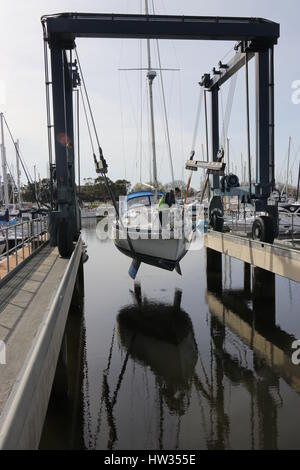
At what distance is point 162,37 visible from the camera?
12422 millimetres

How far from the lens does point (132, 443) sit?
6266 millimetres

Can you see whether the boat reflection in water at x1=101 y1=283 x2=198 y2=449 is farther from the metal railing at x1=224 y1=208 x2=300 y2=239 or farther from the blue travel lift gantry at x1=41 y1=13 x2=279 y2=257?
the metal railing at x1=224 y1=208 x2=300 y2=239

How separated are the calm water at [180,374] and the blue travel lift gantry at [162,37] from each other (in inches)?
111

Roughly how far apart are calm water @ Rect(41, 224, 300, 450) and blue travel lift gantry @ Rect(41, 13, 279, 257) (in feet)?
9.22

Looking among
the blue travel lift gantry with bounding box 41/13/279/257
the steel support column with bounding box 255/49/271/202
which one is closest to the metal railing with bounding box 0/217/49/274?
the blue travel lift gantry with bounding box 41/13/279/257

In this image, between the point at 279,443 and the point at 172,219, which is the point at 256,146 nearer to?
the point at 172,219

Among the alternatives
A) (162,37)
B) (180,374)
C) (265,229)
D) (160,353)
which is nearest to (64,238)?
(160,353)

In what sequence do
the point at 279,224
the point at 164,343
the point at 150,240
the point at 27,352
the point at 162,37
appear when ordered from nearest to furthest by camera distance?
the point at 27,352, the point at 164,343, the point at 162,37, the point at 150,240, the point at 279,224

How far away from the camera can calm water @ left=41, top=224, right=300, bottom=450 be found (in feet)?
21.3

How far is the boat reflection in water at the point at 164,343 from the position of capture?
8219 millimetres

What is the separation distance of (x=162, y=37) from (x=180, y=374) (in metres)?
9.58

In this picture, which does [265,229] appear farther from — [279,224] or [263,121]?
[279,224]

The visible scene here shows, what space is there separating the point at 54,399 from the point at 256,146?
9.20m
